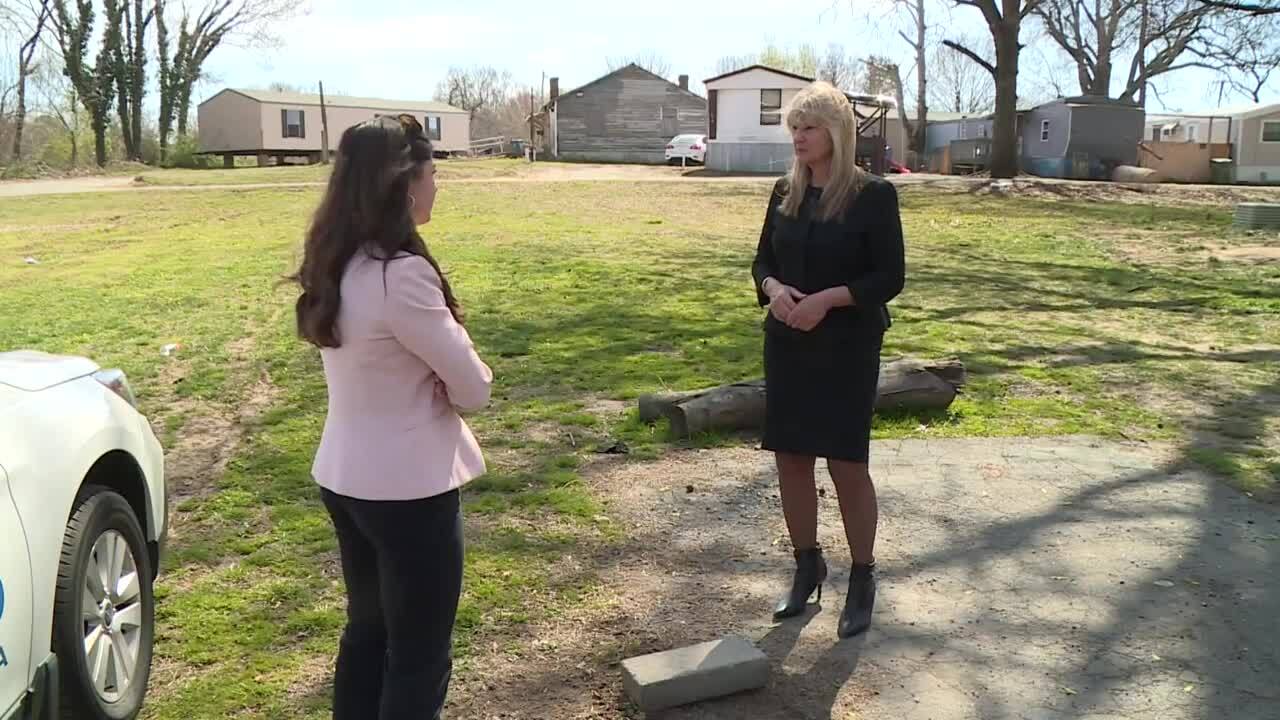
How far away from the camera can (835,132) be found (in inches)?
144

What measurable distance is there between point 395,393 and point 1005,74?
31743mm

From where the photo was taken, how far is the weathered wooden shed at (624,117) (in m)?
58.5

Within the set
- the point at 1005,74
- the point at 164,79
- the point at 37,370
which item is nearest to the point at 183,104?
the point at 164,79

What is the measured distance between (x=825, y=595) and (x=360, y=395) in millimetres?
2356

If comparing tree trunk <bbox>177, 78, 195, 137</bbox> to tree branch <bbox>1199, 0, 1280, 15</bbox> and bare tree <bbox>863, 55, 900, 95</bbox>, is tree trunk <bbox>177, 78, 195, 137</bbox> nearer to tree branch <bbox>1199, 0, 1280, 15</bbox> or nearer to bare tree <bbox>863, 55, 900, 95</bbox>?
bare tree <bbox>863, 55, 900, 95</bbox>

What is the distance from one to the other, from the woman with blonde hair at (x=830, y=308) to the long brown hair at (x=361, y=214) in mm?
1616

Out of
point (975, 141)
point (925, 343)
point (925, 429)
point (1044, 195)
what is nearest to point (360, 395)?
point (925, 429)

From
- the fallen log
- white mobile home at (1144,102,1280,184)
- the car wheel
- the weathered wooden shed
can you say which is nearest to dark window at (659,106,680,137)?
the weathered wooden shed

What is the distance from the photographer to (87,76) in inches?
2147

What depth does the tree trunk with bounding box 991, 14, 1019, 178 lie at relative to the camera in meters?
30.9

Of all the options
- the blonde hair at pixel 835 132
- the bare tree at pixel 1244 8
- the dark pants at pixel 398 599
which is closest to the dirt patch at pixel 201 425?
Answer: the dark pants at pixel 398 599

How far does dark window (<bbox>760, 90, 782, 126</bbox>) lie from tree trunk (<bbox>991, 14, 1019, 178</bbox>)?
13.1 meters

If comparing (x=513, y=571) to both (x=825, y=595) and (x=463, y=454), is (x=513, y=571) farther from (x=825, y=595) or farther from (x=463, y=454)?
(x=463, y=454)

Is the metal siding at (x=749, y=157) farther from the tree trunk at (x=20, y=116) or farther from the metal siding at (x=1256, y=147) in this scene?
the tree trunk at (x=20, y=116)
